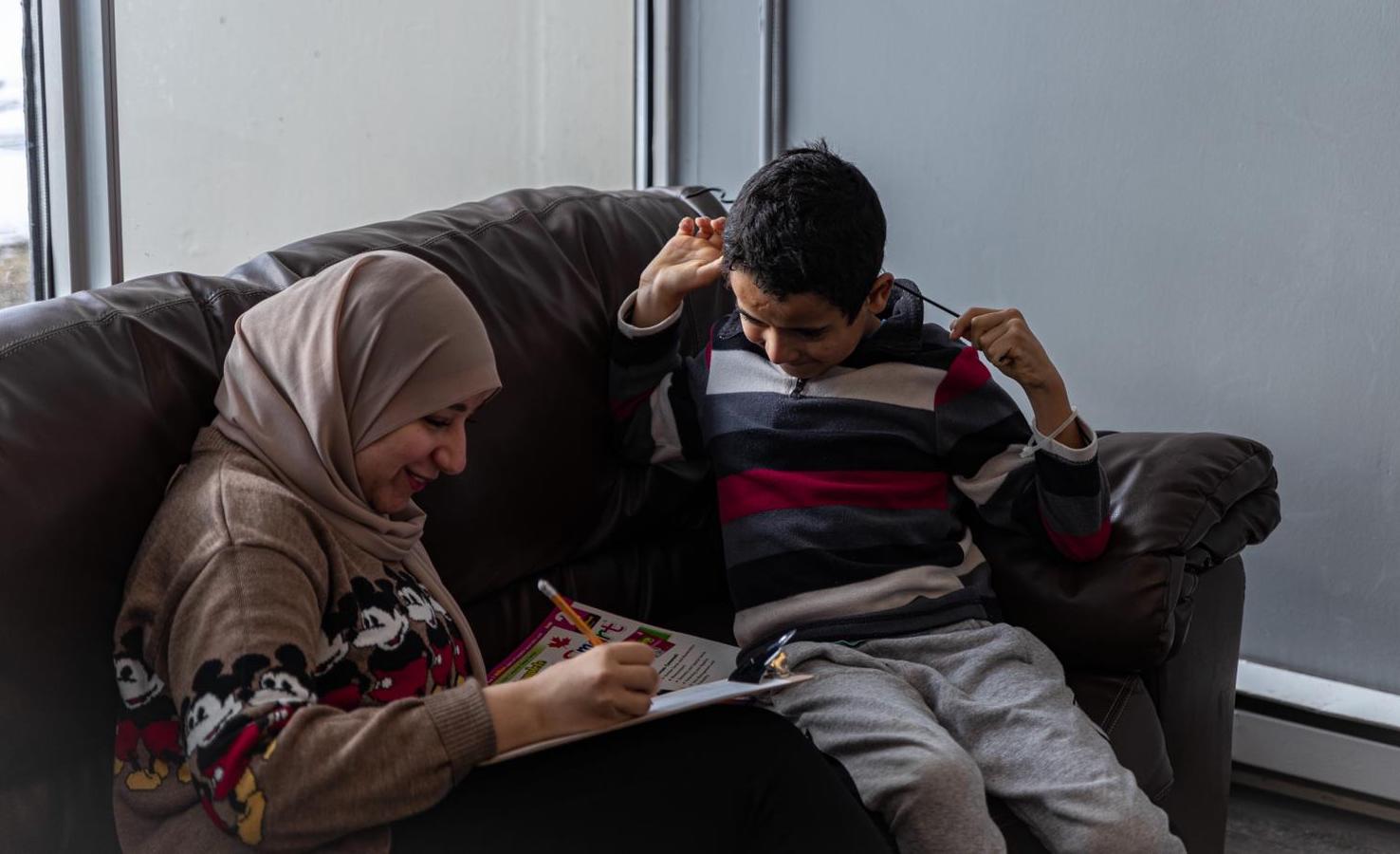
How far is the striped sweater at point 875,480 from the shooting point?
1.70 m

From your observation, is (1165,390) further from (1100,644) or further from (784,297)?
(784,297)

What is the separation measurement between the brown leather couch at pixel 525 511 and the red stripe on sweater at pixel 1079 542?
0.02 metres

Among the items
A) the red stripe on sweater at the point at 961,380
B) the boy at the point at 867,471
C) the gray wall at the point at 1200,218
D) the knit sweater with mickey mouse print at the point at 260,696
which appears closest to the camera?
the knit sweater with mickey mouse print at the point at 260,696

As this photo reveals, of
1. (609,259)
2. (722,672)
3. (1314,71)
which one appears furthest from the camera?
(1314,71)

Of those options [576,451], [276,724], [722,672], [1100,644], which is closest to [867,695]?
[722,672]

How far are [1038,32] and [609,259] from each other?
1053mm

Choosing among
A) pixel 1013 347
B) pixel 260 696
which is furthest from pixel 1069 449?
pixel 260 696

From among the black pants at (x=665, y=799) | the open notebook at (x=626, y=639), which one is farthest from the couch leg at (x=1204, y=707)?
the black pants at (x=665, y=799)

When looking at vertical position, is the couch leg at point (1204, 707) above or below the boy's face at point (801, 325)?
below

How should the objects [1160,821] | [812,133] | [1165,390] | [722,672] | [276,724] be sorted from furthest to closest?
1. [812,133]
2. [1165,390]
3. [722,672]
4. [1160,821]
5. [276,724]

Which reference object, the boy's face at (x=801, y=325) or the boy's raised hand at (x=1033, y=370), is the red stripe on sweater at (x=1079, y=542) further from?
the boy's face at (x=801, y=325)

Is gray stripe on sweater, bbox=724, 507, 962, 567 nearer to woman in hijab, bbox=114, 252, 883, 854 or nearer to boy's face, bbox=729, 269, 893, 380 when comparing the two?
boy's face, bbox=729, 269, 893, 380

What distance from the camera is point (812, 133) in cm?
277

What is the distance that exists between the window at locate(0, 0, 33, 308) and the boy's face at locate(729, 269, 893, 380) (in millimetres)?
962
